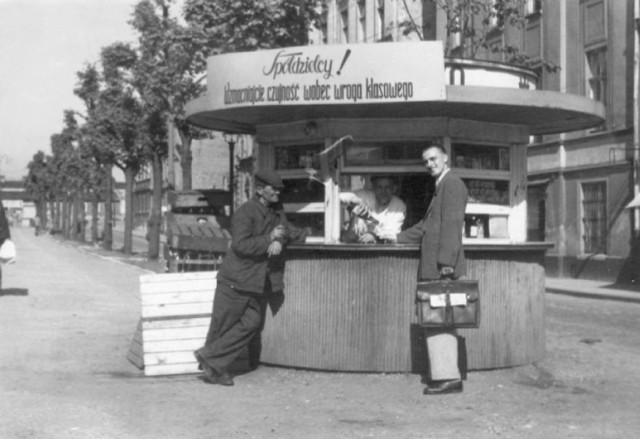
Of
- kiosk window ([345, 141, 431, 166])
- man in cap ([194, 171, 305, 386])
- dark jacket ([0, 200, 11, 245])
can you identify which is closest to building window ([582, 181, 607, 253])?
dark jacket ([0, 200, 11, 245])

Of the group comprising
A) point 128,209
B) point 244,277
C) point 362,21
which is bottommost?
point 244,277

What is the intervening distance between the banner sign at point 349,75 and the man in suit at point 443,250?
0.72 meters

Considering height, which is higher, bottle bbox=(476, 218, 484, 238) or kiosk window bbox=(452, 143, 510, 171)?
kiosk window bbox=(452, 143, 510, 171)

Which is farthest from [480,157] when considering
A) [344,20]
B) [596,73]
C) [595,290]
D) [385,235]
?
[344,20]

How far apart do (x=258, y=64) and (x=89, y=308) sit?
8387 millimetres

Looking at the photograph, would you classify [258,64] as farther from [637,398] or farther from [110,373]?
[637,398]

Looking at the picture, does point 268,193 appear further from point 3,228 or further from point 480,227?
point 3,228

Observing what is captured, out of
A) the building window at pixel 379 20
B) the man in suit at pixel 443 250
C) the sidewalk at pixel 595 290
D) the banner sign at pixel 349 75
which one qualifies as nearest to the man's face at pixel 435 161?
the man in suit at pixel 443 250

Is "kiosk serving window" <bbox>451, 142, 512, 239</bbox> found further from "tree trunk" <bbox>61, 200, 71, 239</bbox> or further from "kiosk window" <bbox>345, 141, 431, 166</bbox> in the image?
"tree trunk" <bbox>61, 200, 71, 239</bbox>

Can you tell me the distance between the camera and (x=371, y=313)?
914cm

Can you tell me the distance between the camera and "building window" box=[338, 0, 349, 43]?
48.4 meters

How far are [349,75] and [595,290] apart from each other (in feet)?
56.1

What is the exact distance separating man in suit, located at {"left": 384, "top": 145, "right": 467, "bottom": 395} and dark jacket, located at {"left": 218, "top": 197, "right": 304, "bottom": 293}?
130cm

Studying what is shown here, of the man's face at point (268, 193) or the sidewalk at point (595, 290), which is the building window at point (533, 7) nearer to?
the sidewalk at point (595, 290)
